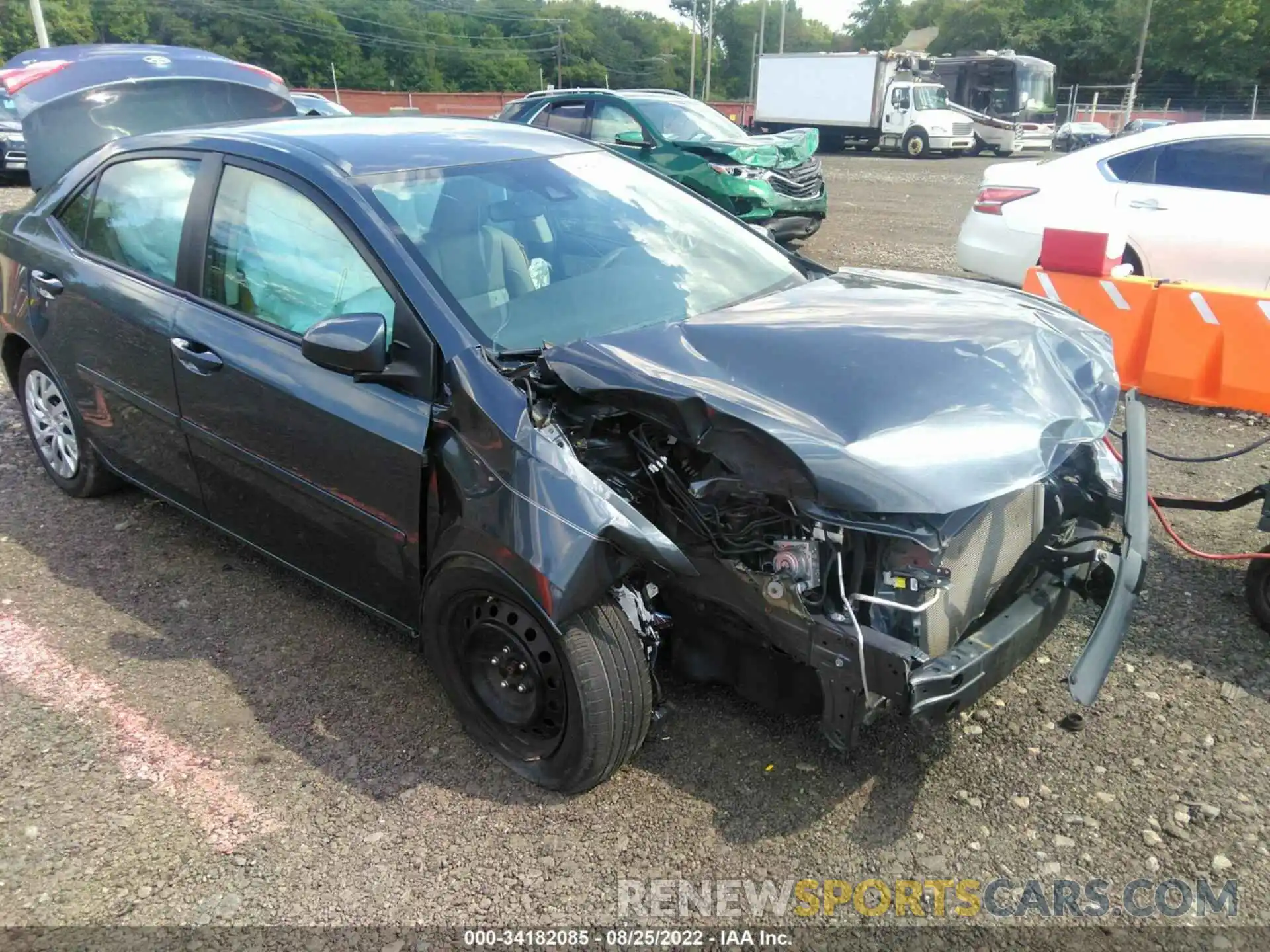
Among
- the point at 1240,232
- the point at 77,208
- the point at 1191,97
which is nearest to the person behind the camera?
the point at 77,208

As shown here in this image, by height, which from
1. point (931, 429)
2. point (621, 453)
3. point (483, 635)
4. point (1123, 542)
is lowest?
point (483, 635)

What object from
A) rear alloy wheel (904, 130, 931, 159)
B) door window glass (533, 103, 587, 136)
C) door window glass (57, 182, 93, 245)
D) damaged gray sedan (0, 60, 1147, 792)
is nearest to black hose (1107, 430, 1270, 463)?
damaged gray sedan (0, 60, 1147, 792)

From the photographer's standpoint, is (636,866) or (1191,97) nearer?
(636,866)

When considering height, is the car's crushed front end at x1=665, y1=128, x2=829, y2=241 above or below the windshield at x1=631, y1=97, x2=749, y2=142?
below

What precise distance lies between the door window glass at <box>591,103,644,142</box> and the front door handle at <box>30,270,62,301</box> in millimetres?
7532

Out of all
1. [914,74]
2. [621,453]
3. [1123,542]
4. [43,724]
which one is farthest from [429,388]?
[914,74]

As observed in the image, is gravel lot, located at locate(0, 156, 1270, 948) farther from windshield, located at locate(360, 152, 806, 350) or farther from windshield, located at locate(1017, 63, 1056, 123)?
windshield, located at locate(1017, 63, 1056, 123)

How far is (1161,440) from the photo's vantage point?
5188 mm

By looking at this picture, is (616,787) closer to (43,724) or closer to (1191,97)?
(43,724)

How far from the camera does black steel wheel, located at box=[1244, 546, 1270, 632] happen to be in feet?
11.1

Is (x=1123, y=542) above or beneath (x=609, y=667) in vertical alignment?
above

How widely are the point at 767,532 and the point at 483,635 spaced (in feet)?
2.91

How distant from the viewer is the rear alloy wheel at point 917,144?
27.8m

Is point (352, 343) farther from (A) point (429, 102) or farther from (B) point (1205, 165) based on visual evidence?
(A) point (429, 102)
